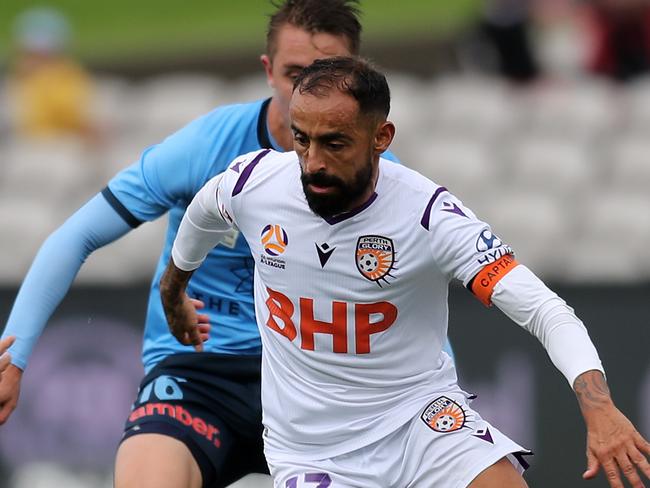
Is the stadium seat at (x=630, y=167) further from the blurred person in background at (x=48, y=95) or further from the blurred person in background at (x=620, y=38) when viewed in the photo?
the blurred person in background at (x=48, y=95)

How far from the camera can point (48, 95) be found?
12719 millimetres

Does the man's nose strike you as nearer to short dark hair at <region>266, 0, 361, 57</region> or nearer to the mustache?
the mustache

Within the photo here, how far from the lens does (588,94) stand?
12562 mm

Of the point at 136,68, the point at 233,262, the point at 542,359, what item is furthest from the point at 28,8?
the point at 233,262

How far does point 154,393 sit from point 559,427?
3.78m

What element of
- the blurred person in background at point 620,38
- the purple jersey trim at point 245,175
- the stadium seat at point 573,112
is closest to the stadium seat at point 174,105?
the stadium seat at point 573,112

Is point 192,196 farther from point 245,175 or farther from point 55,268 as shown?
point 245,175

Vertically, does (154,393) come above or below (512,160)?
below

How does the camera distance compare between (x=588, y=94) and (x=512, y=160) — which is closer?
(x=512, y=160)

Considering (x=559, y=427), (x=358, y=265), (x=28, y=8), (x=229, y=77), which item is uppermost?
(x=28, y=8)

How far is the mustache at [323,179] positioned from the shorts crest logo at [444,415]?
783mm

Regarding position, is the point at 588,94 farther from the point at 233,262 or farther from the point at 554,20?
the point at 233,262

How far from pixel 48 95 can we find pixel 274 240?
28.0 feet

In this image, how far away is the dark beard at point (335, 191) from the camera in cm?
432
